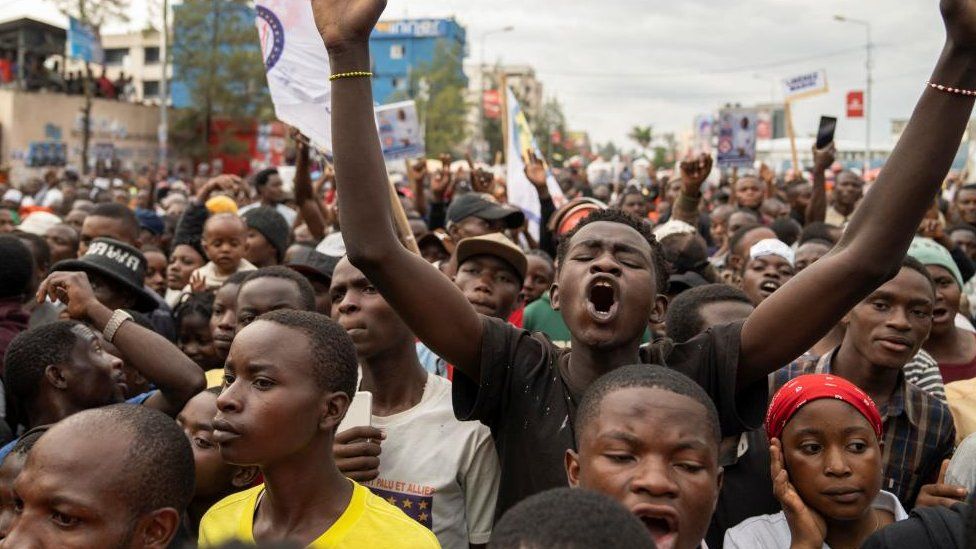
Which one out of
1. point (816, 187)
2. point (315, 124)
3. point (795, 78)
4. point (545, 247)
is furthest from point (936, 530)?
point (795, 78)

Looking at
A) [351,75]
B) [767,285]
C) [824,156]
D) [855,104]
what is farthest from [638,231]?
[855,104]

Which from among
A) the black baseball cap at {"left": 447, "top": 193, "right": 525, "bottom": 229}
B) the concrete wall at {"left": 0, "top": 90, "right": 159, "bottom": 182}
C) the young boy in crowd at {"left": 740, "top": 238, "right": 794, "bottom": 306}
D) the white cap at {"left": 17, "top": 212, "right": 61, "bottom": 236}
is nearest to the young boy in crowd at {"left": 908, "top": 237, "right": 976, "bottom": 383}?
the young boy in crowd at {"left": 740, "top": 238, "right": 794, "bottom": 306}

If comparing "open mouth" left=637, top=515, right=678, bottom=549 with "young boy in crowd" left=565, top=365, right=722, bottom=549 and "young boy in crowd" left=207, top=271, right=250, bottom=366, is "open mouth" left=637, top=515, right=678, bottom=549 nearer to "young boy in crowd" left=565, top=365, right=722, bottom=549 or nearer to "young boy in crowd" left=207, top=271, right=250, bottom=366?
"young boy in crowd" left=565, top=365, right=722, bottom=549

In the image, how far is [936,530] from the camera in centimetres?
234

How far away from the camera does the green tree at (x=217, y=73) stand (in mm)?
38781

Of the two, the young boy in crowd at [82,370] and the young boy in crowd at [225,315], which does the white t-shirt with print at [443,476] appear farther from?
the young boy in crowd at [225,315]

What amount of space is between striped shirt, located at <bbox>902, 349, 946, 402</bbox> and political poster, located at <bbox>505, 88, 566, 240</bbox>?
15.0 ft

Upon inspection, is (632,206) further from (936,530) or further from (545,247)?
(936,530)

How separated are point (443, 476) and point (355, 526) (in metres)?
0.46

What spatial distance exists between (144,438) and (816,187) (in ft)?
23.6

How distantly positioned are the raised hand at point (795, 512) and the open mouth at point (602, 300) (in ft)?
2.06

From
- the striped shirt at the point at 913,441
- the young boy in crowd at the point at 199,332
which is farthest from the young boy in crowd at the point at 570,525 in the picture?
the young boy in crowd at the point at 199,332

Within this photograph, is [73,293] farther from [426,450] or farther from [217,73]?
[217,73]

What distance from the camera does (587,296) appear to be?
277 centimetres
